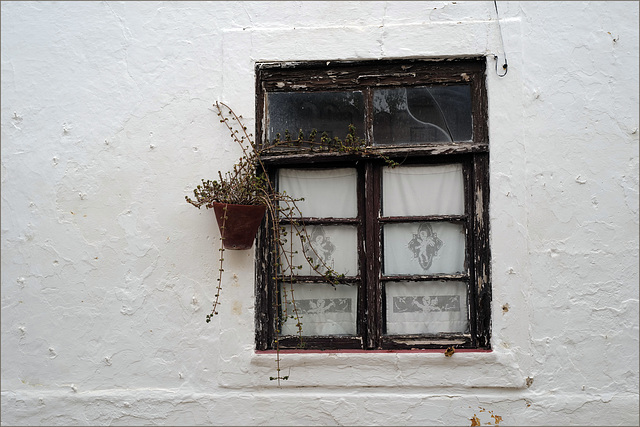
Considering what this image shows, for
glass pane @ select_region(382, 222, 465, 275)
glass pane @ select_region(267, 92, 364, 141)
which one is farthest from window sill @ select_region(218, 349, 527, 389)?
glass pane @ select_region(267, 92, 364, 141)

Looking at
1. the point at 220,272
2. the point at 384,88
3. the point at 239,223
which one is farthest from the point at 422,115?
the point at 220,272

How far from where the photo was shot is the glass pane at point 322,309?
290cm

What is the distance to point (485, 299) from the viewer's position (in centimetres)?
279

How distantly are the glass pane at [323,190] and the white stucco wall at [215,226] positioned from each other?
0.40 meters

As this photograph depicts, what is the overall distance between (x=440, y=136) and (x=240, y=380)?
1669 millimetres

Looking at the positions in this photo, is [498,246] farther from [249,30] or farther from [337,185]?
[249,30]

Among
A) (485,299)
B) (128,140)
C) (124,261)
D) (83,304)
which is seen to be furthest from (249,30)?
(485,299)

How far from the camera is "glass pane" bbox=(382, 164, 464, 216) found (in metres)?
2.90

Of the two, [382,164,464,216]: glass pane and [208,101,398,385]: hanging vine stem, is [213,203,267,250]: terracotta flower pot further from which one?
[382,164,464,216]: glass pane

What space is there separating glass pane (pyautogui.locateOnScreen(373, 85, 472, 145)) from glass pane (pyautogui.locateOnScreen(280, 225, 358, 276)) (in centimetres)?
54

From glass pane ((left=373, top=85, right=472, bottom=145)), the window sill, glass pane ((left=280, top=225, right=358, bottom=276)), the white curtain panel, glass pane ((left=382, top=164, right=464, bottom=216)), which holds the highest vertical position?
glass pane ((left=373, top=85, right=472, bottom=145))

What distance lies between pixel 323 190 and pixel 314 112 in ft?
1.44

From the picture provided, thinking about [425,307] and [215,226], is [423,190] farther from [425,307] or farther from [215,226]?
[215,226]

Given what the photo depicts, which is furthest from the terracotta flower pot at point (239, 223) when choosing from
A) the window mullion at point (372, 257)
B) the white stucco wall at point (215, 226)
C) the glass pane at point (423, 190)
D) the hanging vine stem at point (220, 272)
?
the glass pane at point (423, 190)
